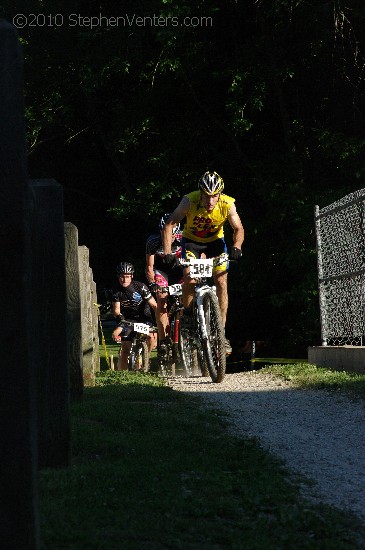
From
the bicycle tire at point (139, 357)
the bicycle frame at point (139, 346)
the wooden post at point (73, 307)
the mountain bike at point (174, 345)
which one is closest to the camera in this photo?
the wooden post at point (73, 307)

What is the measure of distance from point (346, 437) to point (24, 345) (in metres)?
4.28

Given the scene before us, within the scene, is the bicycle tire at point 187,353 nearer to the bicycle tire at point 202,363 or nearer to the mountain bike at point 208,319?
the bicycle tire at point 202,363

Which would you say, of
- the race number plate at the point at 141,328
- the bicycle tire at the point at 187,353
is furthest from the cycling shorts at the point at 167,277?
the race number plate at the point at 141,328

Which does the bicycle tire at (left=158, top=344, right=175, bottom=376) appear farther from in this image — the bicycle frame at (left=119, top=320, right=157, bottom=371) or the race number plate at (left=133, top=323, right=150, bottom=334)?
the bicycle frame at (left=119, top=320, right=157, bottom=371)

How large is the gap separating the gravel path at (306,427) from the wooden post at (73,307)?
1039 millimetres

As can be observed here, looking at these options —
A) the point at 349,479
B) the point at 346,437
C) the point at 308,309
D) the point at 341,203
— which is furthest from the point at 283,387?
the point at 308,309

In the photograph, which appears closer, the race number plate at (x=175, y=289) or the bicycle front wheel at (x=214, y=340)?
the bicycle front wheel at (x=214, y=340)

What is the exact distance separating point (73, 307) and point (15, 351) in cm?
483

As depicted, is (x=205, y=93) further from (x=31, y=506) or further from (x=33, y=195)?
(x=31, y=506)

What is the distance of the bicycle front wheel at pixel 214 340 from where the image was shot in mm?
11586

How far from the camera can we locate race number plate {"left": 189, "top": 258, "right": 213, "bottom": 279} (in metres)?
11.8

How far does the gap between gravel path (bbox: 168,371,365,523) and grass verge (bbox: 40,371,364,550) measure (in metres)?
0.16

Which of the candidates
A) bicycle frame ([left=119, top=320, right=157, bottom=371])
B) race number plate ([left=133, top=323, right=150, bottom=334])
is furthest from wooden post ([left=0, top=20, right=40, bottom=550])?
bicycle frame ([left=119, top=320, right=157, bottom=371])

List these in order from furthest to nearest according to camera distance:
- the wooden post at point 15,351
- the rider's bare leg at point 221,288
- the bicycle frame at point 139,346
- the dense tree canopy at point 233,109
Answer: the dense tree canopy at point 233,109 → the bicycle frame at point 139,346 → the rider's bare leg at point 221,288 → the wooden post at point 15,351
